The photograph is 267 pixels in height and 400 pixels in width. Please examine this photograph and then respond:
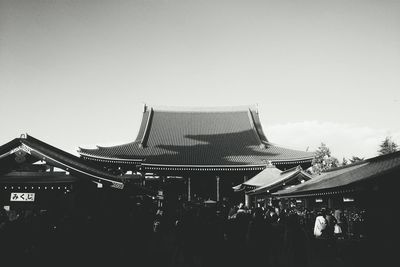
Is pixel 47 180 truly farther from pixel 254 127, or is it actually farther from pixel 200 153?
pixel 254 127

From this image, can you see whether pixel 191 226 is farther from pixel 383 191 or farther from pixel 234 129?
pixel 234 129

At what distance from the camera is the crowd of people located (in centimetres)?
689

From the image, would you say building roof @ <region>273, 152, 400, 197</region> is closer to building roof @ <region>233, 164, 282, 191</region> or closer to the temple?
building roof @ <region>233, 164, 282, 191</region>

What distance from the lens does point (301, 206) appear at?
16.8 metres

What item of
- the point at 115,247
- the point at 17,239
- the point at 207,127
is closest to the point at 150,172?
the point at 207,127

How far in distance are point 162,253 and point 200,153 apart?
12063mm

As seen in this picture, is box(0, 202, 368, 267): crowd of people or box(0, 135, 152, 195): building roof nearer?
box(0, 202, 368, 267): crowd of people

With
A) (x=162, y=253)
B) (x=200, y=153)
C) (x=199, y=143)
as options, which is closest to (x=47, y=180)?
(x=162, y=253)

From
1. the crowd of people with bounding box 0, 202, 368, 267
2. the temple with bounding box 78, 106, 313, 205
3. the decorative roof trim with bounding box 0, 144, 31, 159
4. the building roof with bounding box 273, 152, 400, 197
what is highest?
the temple with bounding box 78, 106, 313, 205

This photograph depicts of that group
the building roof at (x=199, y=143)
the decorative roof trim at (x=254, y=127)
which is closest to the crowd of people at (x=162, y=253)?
the building roof at (x=199, y=143)

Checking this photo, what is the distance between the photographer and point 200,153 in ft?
76.2

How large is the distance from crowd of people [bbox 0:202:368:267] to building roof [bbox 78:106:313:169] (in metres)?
9.95

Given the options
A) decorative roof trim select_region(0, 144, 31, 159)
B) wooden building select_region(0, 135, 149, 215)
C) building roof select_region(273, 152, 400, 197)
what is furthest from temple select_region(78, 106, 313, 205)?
decorative roof trim select_region(0, 144, 31, 159)

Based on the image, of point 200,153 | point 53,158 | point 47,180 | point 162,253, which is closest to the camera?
point 53,158
